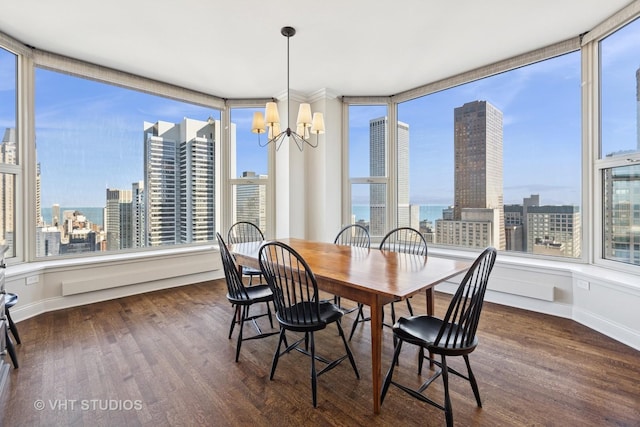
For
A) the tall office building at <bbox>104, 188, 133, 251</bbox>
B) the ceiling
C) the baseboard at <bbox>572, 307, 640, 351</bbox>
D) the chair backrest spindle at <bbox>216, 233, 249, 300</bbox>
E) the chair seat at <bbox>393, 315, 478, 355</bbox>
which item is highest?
the ceiling

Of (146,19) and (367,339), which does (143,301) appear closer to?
(367,339)

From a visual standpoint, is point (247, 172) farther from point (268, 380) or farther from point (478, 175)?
point (268, 380)

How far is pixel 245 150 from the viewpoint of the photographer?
4.92 metres

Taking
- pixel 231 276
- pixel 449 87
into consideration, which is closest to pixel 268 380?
pixel 231 276

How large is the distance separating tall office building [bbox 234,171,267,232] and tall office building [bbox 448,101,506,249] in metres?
2.83

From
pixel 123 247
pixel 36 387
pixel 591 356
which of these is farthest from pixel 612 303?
pixel 123 247

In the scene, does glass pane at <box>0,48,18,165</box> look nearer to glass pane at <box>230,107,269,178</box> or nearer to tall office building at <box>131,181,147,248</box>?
tall office building at <box>131,181,147,248</box>

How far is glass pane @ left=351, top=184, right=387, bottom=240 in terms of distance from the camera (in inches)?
188

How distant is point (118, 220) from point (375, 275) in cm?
364

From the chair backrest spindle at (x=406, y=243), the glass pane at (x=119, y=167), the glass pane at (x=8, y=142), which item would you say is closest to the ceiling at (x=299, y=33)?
the glass pane at (x=8, y=142)

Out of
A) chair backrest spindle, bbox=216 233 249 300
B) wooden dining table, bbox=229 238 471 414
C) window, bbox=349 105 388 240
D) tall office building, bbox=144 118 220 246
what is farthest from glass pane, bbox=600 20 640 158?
tall office building, bbox=144 118 220 246

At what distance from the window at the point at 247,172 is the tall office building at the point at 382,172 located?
1691 mm

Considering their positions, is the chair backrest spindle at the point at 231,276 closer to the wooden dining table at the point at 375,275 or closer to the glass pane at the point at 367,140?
the wooden dining table at the point at 375,275

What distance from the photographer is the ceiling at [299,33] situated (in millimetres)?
2598
